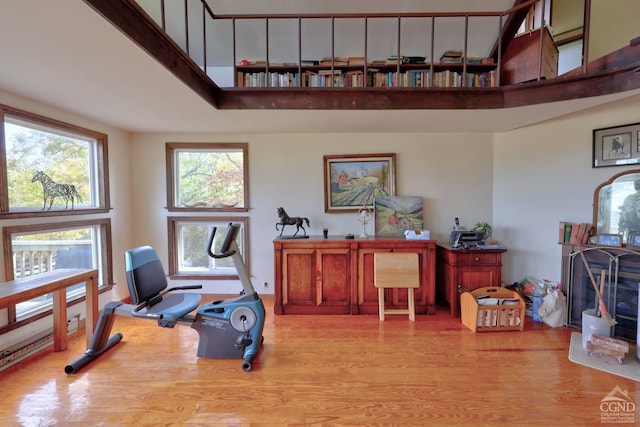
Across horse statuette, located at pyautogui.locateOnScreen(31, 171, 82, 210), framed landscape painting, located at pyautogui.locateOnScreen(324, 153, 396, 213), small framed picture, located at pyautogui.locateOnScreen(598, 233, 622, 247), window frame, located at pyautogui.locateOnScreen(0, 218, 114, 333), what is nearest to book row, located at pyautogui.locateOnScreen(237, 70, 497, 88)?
framed landscape painting, located at pyautogui.locateOnScreen(324, 153, 396, 213)

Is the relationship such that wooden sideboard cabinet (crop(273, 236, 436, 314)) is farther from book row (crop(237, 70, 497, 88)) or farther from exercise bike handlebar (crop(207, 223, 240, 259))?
book row (crop(237, 70, 497, 88))

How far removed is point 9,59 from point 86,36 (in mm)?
716

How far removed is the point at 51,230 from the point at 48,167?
2.09 ft

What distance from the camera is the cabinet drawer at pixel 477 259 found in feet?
9.65

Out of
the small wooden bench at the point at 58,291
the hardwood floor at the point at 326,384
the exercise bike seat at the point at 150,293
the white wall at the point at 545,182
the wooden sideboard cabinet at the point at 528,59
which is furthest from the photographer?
the white wall at the point at 545,182

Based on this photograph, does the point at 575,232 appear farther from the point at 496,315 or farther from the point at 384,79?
the point at 384,79

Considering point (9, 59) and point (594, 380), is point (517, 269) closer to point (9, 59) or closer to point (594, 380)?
point (594, 380)

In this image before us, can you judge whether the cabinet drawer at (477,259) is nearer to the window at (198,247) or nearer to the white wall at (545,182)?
the white wall at (545,182)

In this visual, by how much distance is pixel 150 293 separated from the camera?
2258 mm

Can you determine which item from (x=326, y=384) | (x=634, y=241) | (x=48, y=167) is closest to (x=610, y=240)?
(x=634, y=241)

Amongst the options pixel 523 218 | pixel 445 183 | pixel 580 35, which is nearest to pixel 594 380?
pixel 523 218

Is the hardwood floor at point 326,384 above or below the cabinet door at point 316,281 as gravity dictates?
below

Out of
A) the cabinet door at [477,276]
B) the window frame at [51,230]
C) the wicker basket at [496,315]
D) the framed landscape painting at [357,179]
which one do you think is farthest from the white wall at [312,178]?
the wicker basket at [496,315]

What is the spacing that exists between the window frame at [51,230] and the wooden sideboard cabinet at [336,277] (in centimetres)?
204
